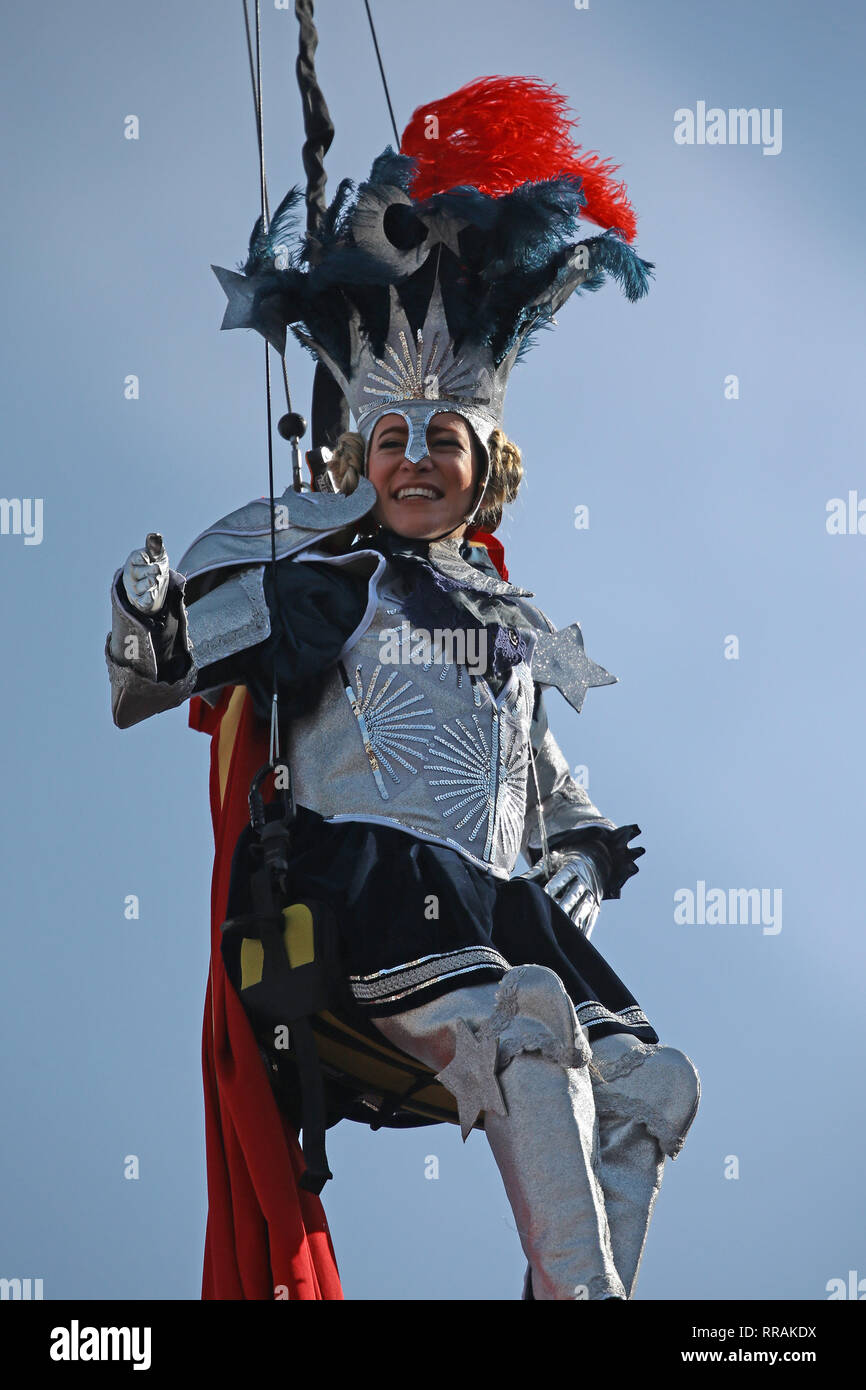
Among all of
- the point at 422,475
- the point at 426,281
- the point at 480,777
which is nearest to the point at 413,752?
the point at 480,777

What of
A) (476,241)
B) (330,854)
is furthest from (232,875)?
(476,241)

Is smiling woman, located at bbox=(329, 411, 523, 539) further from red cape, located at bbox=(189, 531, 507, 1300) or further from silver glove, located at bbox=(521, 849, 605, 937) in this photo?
red cape, located at bbox=(189, 531, 507, 1300)

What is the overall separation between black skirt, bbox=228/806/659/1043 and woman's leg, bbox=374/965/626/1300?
124mm

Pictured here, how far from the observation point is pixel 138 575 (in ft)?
25.6

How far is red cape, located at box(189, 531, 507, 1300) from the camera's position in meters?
8.16

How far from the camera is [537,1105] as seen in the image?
25.1 ft

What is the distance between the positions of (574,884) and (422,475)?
143cm

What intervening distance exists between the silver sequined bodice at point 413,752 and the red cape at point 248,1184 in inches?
22.2

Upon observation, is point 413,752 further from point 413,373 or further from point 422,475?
point 413,373

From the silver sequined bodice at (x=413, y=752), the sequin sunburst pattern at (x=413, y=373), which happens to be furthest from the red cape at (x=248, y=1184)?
the sequin sunburst pattern at (x=413, y=373)

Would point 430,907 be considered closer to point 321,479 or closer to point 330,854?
point 330,854

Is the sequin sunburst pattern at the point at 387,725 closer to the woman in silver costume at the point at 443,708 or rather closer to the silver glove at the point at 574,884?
the woman in silver costume at the point at 443,708
